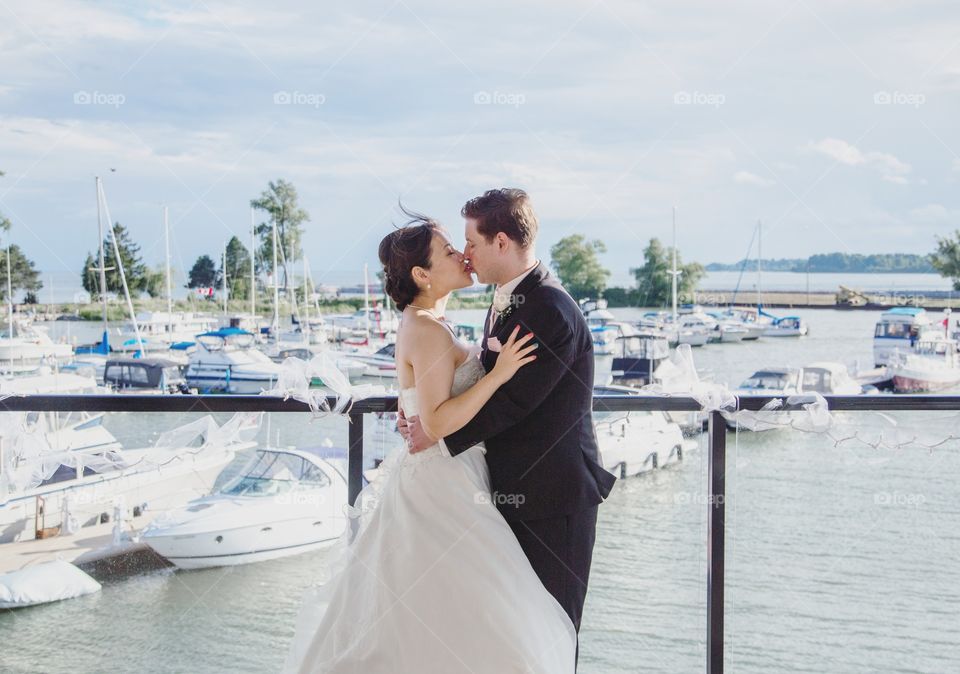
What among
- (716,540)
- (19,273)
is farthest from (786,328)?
(716,540)

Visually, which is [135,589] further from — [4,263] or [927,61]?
[927,61]

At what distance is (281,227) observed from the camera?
4234 cm

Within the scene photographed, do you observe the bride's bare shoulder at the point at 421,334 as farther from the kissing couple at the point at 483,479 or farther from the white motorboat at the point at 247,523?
the white motorboat at the point at 247,523

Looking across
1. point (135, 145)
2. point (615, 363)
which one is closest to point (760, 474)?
point (615, 363)

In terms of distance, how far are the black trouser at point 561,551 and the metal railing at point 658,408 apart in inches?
14.8

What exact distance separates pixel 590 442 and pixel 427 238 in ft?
1.97

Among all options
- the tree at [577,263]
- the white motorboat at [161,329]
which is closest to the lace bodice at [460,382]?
the tree at [577,263]

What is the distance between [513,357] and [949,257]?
49167 millimetres

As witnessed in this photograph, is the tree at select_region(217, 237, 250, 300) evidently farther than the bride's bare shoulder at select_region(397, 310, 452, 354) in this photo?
Yes

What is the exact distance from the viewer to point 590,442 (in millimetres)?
2029

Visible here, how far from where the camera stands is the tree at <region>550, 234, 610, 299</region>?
26.6m

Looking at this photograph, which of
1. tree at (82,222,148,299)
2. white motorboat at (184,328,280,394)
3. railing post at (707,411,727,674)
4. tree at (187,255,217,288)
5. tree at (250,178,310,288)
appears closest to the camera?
railing post at (707,411,727,674)
